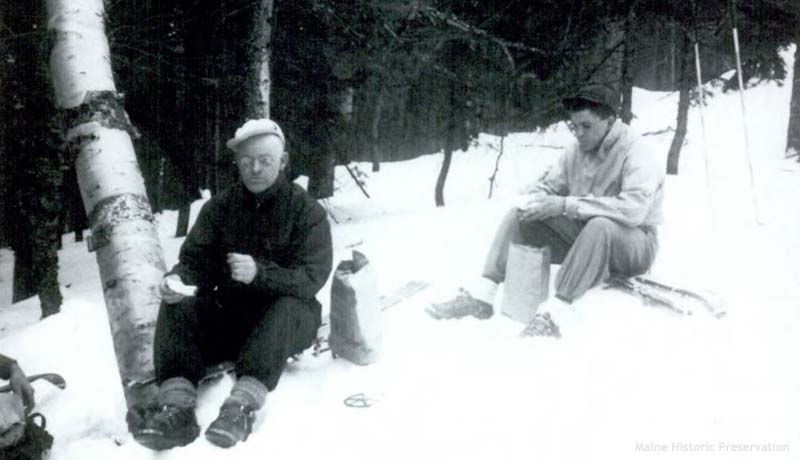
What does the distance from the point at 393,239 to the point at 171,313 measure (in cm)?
404

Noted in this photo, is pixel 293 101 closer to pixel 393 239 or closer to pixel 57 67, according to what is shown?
pixel 393 239

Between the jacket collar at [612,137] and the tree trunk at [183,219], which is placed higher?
the jacket collar at [612,137]

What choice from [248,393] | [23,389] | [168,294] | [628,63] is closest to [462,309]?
[248,393]

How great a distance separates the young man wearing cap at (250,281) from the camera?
315 cm

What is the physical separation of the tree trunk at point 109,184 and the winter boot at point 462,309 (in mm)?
1681

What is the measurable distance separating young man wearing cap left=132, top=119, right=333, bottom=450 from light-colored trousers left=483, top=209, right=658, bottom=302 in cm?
138

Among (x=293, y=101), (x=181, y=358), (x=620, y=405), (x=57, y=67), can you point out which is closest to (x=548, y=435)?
(x=620, y=405)

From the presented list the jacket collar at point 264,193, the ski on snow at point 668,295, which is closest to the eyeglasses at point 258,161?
the jacket collar at point 264,193

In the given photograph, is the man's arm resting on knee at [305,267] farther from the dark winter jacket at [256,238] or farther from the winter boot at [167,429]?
the winter boot at [167,429]

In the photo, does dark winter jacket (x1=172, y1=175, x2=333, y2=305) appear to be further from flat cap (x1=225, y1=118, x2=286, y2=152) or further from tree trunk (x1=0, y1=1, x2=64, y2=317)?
tree trunk (x1=0, y1=1, x2=64, y2=317)

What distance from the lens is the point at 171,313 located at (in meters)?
3.21

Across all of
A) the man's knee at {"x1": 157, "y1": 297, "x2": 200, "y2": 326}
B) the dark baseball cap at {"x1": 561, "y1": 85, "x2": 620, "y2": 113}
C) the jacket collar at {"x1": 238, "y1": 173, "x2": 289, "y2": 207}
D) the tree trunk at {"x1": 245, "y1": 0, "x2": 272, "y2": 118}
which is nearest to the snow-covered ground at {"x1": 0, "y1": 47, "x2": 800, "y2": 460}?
the man's knee at {"x1": 157, "y1": 297, "x2": 200, "y2": 326}

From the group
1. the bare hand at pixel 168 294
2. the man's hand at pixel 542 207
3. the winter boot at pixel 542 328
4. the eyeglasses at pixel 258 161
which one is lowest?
the winter boot at pixel 542 328

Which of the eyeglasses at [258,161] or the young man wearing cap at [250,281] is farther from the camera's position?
the eyeglasses at [258,161]
